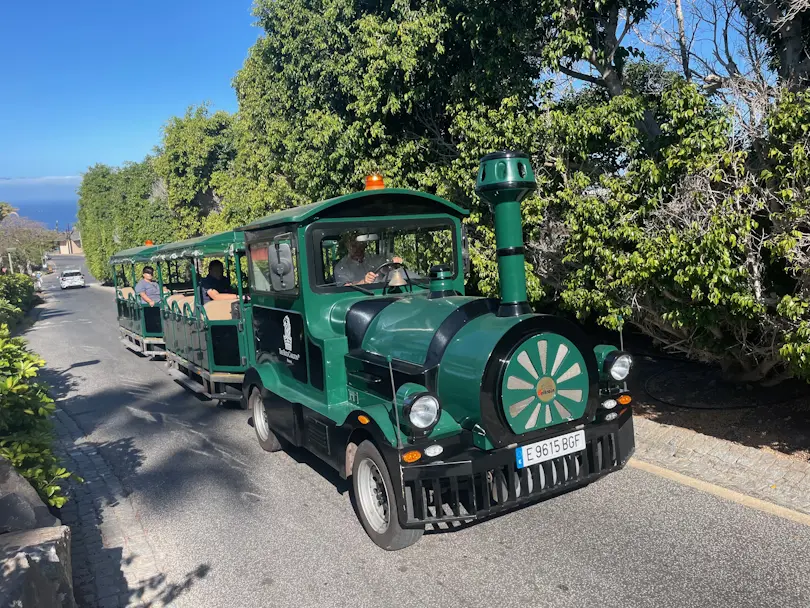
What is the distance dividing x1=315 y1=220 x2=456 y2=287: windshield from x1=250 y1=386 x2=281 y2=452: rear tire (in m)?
1.59

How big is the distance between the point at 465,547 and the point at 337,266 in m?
2.39

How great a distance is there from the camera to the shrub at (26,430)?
398 centimetres

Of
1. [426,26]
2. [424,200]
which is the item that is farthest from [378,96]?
[424,200]

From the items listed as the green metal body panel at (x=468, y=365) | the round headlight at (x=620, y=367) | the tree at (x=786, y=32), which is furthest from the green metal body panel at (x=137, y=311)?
the tree at (x=786, y=32)

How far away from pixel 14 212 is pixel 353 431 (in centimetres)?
5907

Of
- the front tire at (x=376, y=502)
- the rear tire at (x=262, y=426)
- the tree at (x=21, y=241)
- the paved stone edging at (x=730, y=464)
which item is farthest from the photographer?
the tree at (x=21, y=241)

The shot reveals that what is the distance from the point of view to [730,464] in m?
4.75

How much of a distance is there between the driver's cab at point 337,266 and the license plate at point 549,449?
161cm

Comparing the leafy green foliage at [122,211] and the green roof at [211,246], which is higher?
the leafy green foliage at [122,211]

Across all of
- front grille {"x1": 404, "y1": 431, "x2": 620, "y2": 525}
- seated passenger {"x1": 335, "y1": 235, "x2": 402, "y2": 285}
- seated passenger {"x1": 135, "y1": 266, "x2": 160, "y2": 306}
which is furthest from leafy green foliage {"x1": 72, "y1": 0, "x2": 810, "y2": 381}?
seated passenger {"x1": 135, "y1": 266, "x2": 160, "y2": 306}

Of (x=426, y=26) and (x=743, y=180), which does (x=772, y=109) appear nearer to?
(x=743, y=180)

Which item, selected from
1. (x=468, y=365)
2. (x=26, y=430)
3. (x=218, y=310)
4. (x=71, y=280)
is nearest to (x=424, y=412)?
(x=468, y=365)

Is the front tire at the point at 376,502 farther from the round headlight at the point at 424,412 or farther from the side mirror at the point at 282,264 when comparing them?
the side mirror at the point at 282,264

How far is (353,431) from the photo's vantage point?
13.0 feet
